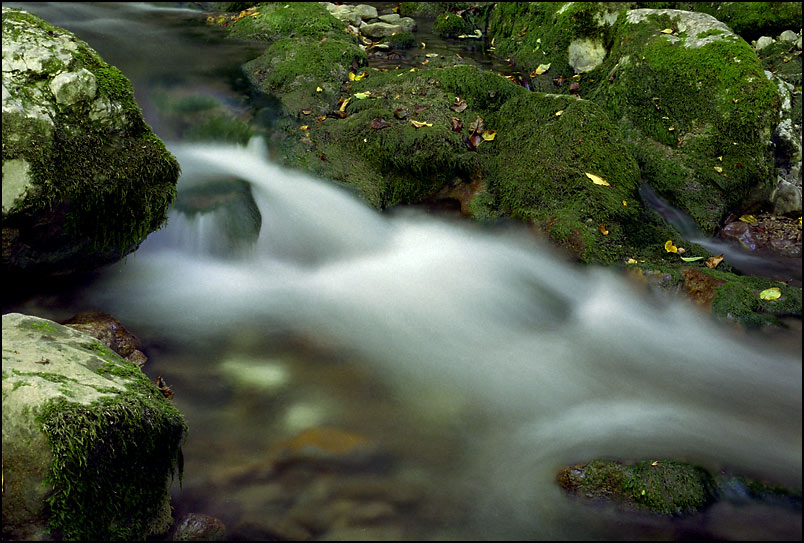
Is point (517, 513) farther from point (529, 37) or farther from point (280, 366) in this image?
point (529, 37)

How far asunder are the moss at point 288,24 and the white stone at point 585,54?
11.5 ft

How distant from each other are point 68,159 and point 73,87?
537 millimetres

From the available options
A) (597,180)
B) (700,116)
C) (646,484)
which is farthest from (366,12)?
(646,484)

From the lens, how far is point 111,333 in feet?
14.1

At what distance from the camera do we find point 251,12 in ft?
34.7

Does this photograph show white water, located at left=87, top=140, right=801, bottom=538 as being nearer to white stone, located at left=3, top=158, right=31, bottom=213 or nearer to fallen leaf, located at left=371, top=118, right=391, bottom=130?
fallen leaf, located at left=371, top=118, right=391, bottom=130

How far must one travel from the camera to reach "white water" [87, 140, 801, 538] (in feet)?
11.9

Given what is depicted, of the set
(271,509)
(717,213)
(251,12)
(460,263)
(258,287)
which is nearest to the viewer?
(271,509)

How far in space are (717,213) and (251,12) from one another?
854 cm

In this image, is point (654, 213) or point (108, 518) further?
point (654, 213)

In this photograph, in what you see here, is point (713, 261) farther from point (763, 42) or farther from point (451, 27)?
point (451, 27)

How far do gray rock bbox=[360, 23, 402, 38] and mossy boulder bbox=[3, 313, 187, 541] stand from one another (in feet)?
28.6

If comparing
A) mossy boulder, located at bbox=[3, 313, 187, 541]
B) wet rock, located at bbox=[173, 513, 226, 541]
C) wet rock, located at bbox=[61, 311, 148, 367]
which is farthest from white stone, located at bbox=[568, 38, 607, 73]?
wet rock, located at bbox=[173, 513, 226, 541]

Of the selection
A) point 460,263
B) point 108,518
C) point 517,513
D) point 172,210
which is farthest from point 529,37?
point 108,518
